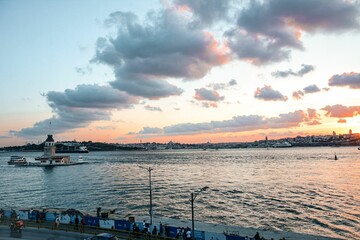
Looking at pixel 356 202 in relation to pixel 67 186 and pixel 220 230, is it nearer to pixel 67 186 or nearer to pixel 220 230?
pixel 220 230

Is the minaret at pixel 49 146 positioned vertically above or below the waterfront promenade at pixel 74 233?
above

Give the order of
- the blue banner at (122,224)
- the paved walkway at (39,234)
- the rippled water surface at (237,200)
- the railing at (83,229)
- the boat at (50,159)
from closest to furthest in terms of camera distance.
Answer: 1. the paved walkway at (39,234)
2. the railing at (83,229)
3. the blue banner at (122,224)
4. the rippled water surface at (237,200)
5. the boat at (50,159)

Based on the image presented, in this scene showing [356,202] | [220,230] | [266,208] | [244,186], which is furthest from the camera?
[244,186]

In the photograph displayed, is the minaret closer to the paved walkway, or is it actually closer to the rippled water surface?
the rippled water surface

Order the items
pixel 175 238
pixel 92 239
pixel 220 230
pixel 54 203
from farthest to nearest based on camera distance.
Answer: pixel 54 203, pixel 220 230, pixel 175 238, pixel 92 239

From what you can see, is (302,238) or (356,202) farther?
(356,202)

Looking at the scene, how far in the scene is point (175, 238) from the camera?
1369 inches

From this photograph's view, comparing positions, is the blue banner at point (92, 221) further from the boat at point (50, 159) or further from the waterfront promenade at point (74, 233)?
the boat at point (50, 159)

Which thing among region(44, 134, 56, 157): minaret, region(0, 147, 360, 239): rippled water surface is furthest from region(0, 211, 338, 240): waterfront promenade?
region(44, 134, 56, 157): minaret

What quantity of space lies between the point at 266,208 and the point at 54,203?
1887 inches

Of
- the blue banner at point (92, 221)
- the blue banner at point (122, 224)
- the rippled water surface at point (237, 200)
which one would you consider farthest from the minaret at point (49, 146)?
the blue banner at point (122, 224)

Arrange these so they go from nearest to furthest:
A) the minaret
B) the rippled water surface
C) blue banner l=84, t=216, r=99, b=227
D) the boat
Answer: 1. blue banner l=84, t=216, r=99, b=227
2. the rippled water surface
3. the boat
4. the minaret

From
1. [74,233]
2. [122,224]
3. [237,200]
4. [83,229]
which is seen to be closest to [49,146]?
[237,200]

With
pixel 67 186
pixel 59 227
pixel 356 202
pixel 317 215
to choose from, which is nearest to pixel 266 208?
pixel 317 215
